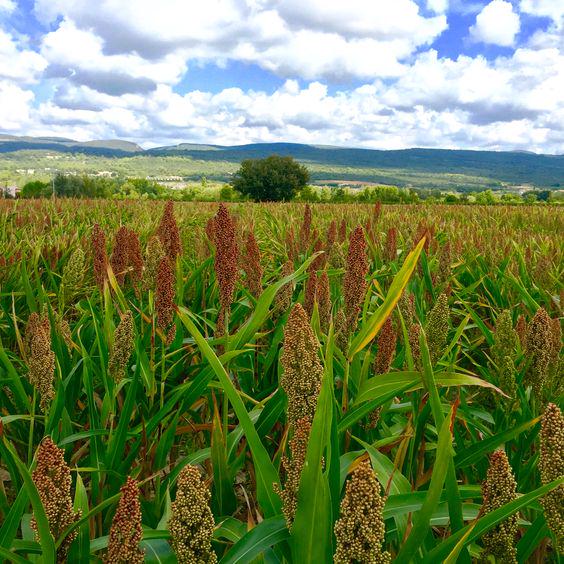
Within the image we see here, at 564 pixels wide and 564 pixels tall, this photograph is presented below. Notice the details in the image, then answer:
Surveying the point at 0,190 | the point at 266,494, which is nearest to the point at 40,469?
the point at 266,494

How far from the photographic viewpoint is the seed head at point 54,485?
87 centimetres

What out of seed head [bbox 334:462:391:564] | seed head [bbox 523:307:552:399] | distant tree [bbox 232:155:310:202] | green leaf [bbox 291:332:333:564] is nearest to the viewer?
seed head [bbox 334:462:391:564]

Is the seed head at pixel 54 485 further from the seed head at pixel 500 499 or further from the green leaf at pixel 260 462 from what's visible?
the seed head at pixel 500 499

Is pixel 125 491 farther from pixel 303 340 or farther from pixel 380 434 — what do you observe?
pixel 380 434

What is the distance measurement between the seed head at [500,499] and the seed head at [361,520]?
0.26 metres

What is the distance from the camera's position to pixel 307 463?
956mm

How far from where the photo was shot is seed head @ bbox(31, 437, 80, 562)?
87 centimetres

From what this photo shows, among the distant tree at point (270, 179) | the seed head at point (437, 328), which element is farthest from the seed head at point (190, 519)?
the distant tree at point (270, 179)

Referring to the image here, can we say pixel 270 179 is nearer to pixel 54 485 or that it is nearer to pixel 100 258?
pixel 100 258

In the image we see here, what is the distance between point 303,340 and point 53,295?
10.3ft

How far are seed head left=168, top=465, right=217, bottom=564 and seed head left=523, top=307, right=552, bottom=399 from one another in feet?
4.10

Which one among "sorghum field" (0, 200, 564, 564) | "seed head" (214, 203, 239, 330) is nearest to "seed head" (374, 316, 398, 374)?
"sorghum field" (0, 200, 564, 564)

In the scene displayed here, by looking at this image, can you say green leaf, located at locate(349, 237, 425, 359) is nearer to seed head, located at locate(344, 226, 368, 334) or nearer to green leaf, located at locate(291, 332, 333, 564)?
seed head, located at locate(344, 226, 368, 334)

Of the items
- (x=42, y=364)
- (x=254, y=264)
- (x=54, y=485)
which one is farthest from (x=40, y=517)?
(x=254, y=264)
